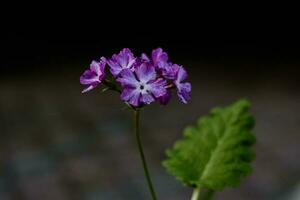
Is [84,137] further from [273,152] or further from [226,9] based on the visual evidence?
[226,9]

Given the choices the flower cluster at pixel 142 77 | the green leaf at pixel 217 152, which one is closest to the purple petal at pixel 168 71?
the flower cluster at pixel 142 77

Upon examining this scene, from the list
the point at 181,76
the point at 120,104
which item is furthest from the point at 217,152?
the point at 120,104

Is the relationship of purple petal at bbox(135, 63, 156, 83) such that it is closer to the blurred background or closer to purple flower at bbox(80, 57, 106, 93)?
purple flower at bbox(80, 57, 106, 93)

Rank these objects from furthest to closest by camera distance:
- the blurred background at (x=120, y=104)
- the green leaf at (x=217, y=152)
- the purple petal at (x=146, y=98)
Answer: the blurred background at (x=120, y=104) < the green leaf at (x=217, y=152) < the purple petal at (x=146, y=98)

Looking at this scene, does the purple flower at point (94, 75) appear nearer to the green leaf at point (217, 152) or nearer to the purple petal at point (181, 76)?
the purple petal at point (181, 76)

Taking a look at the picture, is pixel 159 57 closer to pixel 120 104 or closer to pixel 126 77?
pixel 126 77

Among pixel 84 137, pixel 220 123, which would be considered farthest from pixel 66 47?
pixel 220 123
